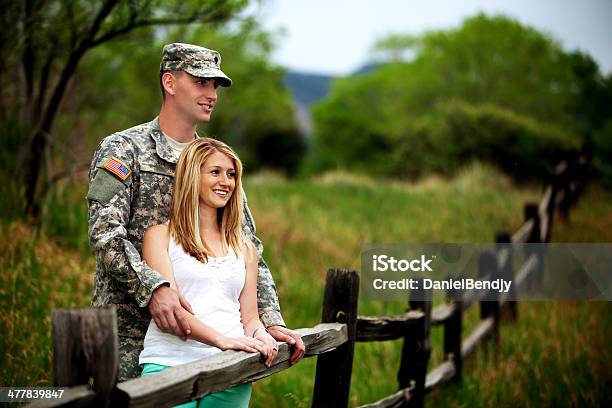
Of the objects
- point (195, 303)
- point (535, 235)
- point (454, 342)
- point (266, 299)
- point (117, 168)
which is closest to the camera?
point (195, 303)

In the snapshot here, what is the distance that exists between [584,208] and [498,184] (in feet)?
16.4

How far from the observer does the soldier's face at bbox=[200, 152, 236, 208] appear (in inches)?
110

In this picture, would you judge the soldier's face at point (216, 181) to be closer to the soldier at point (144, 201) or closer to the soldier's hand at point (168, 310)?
the soldier at point (144, 201)

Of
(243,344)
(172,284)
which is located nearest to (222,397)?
(243,344)

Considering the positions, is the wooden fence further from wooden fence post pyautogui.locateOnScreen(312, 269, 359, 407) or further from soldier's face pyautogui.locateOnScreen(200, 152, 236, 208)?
soldier's face pyautogui.locateOnScreen(200, 152, 236, 208)

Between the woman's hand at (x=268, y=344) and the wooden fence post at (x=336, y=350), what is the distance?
3.35 ft

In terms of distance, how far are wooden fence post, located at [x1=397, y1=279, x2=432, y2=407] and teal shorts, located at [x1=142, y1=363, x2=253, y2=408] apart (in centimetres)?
253

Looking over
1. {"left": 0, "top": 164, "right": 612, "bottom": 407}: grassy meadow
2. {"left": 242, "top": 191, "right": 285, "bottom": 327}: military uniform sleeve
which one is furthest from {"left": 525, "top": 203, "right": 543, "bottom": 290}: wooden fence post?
{"left": 242, "top": 191, "right": 285, "bottom": 327}: military uniform sleeve

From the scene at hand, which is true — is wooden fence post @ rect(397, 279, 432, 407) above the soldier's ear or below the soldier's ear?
below

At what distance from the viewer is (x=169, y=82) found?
295 cm

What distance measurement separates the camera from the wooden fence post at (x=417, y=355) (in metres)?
5.16

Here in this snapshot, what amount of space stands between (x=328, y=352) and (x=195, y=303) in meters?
1.42

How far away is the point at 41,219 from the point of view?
6.30m

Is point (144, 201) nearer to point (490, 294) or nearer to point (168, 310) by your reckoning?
point (168, 310)
